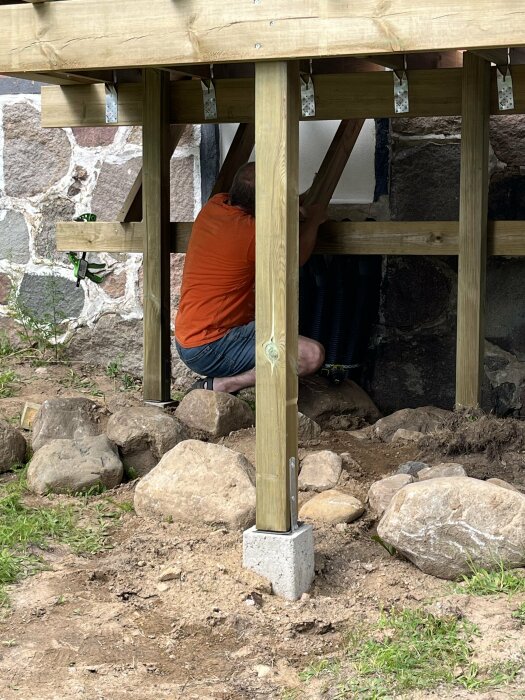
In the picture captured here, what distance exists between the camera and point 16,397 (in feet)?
19.3

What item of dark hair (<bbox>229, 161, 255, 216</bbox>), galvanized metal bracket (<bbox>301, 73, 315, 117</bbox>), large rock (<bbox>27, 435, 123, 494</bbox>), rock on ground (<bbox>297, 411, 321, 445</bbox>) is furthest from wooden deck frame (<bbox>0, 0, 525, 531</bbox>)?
rock on ground (<bbox>297, 411, 321, 445</bbox>)

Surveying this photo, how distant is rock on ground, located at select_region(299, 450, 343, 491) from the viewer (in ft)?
14.6

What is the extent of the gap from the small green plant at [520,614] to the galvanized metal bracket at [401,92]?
2347mm

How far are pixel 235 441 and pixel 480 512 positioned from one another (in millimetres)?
1873

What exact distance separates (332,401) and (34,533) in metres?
2.31

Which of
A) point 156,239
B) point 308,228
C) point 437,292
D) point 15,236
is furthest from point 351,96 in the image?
point 15,236

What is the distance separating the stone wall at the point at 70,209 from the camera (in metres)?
6.21

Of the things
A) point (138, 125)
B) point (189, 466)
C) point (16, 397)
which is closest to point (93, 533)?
point (189, 466)

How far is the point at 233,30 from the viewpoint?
327cm

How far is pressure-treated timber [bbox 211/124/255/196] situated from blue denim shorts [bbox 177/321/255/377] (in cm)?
79

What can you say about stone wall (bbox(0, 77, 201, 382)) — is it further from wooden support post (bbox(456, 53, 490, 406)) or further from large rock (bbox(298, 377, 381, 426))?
wooden support post (bbox(456, 53, 490, 406))

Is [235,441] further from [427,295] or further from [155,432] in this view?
[427,295]

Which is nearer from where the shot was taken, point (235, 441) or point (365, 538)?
point (365, 538)

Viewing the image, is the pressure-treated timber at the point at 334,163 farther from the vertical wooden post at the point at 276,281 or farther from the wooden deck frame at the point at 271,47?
the vertical wooden post at the point at 276,281
